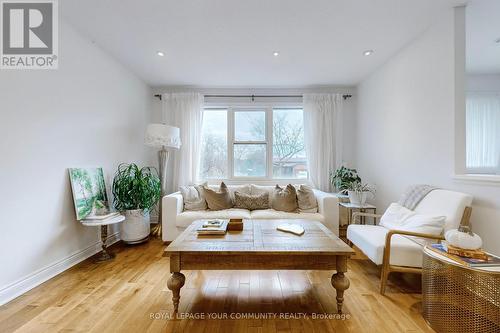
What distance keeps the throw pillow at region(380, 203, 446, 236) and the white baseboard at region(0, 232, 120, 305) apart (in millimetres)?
3445

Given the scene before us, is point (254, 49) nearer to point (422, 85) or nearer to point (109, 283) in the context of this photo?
point (422, 85)

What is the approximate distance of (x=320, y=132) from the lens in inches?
163

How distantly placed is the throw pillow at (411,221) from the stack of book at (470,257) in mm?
364

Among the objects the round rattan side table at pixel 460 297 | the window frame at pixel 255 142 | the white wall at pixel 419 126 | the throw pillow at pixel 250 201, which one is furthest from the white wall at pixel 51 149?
the white wall at pixel 419 126

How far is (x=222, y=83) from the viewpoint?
4.04 meters

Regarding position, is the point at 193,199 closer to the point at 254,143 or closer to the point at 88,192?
the point at 88,192

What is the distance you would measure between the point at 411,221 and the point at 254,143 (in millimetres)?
2746

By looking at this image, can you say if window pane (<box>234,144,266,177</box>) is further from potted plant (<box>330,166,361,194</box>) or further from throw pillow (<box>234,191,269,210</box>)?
potted plant (<box>330,166,361,194</box>)

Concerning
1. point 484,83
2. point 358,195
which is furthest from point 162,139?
point 484,83

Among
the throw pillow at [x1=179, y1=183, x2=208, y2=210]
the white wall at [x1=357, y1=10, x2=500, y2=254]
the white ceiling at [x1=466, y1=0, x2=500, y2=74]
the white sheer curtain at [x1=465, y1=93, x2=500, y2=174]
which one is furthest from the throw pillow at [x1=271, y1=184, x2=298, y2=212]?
the white sheer curtain at [x1=465, y1=93, x2=500, y2=174]

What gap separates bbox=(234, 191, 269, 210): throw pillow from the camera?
3.52 metres

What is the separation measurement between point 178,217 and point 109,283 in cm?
111

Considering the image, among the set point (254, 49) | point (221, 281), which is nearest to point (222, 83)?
point (254, 49)
